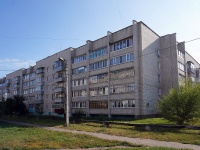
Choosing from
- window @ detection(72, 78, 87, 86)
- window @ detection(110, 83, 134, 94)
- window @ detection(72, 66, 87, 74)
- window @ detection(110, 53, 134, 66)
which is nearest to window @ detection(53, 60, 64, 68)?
window @ detection(72, 66, 87, 74)

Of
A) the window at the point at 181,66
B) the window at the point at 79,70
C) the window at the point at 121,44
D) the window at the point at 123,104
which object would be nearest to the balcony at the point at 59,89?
the window at the point at 79,70

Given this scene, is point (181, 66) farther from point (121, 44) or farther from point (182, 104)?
point (182, 104)

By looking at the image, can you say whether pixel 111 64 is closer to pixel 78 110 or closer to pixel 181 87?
pixel 78 110

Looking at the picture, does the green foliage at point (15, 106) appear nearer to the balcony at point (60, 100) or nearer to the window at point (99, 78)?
the balcony at point (60, 100)

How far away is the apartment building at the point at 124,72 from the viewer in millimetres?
37125

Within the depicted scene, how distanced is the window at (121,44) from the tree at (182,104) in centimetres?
1894

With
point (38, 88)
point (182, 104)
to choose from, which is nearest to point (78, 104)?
point (38, 88)

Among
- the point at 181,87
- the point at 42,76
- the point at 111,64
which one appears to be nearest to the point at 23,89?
the point at 42,76

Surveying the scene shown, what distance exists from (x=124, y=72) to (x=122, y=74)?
513 mm

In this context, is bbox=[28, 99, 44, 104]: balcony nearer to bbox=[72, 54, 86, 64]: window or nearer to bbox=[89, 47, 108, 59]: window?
bbox=[72, 54, 86, 64]: window

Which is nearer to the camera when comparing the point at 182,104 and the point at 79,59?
the point at 182,104

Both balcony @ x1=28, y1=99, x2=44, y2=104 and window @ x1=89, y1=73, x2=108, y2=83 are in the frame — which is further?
balcony @ x1=28, y1=99, x2=44, y2=104

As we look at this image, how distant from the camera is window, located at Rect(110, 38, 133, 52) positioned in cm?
3862

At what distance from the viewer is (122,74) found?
3925 centimetres
